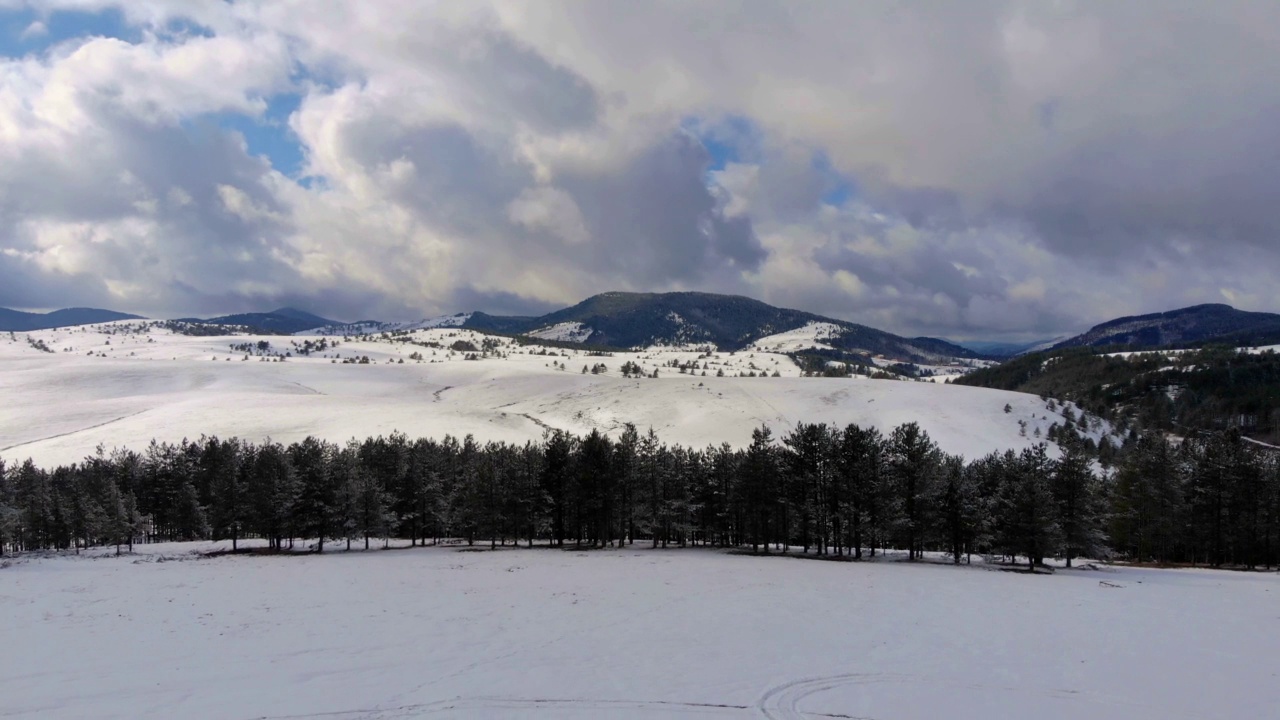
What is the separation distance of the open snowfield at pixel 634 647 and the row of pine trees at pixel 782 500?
14.8 m

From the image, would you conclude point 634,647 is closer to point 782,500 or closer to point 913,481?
point 782,500

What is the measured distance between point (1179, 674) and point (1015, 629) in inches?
234

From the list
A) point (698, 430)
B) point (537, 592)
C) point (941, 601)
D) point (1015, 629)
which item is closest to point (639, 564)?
point (537, 592)

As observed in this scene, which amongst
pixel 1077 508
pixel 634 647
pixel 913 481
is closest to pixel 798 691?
pixel 634 647

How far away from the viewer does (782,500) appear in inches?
2231

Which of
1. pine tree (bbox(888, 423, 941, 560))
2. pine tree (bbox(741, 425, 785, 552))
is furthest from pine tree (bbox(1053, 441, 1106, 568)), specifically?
pine tree (bbox(741, 425, 785, 552))

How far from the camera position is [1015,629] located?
22.9 metres

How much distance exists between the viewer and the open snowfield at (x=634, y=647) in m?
14.2

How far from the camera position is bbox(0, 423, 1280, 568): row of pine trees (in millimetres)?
52250

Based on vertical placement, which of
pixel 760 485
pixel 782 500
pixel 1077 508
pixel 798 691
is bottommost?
pixel 782 500

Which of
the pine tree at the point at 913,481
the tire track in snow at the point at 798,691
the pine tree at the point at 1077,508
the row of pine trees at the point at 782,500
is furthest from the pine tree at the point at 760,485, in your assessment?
the tire track in snow at the point at 798,691

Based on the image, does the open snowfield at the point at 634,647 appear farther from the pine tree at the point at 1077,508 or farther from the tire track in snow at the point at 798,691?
the pine tree at the point at 1077,508

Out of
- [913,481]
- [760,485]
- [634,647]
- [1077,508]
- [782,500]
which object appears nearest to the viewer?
[634,647]

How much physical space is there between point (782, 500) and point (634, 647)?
39.7 meters
